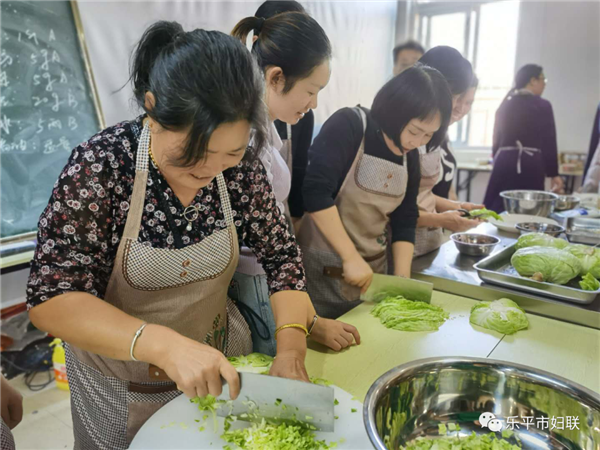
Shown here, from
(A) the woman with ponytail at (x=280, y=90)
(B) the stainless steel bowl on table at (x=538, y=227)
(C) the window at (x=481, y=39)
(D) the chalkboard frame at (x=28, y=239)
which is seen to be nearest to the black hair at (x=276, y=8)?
(A) the woman with ponytail at (x=280, y=90)

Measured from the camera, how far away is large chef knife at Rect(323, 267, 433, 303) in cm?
177

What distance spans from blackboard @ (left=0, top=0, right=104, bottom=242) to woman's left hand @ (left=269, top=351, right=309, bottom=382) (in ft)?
7.75

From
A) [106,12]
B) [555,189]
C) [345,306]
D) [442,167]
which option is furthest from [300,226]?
[555,189]

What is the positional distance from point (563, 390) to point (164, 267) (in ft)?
3.61

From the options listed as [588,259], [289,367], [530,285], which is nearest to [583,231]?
[588,259]

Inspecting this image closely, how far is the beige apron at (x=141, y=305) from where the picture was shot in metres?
1.15

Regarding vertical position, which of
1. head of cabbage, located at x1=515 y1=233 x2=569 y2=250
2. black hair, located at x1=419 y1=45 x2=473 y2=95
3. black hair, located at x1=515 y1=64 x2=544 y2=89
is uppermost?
black hair, located at x1=515 y1=64 x2=544 y2=89

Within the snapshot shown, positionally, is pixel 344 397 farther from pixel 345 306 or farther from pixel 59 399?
pixel 59 399

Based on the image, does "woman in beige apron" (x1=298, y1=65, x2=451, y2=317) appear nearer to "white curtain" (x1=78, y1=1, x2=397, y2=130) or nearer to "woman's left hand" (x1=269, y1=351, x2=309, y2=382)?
"woman's left hand" (x1=269, y1=351, x2=309, y2=382)

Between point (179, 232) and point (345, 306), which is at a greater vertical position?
point (179, 232)

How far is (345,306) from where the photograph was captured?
7.15 ft

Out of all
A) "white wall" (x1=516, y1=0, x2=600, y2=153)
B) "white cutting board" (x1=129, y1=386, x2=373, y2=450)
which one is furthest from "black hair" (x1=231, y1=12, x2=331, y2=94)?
"white wall" (x1=516, y1=0, x2=600, y2=153)

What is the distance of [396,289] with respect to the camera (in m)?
1.81

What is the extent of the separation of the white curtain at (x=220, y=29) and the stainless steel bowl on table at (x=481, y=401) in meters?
1.08
